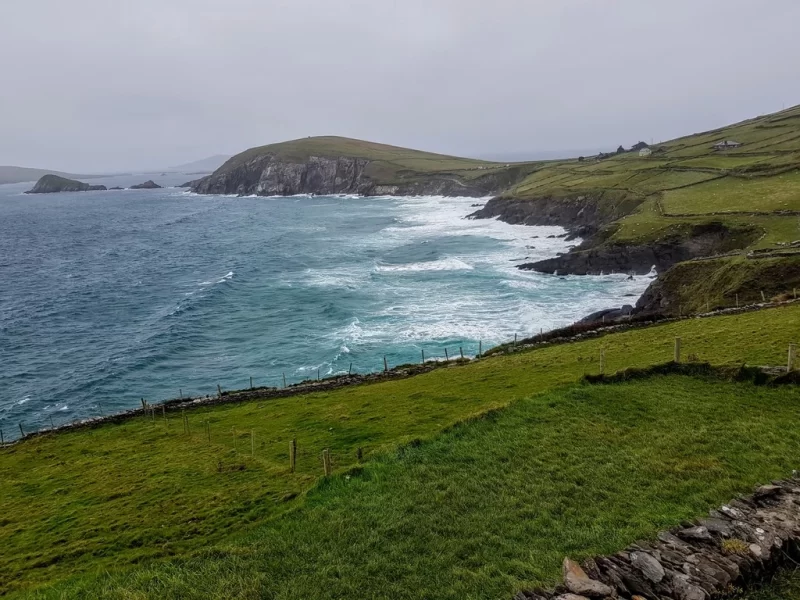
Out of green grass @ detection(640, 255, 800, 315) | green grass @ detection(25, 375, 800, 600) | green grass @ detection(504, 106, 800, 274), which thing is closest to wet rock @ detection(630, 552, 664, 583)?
green grass @ detection(25, 375, 800, 600)

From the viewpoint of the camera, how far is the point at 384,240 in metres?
130

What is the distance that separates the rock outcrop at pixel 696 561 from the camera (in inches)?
489

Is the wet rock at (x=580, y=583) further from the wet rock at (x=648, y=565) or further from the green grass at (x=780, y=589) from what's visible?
the green grass at (x=780, y=589)

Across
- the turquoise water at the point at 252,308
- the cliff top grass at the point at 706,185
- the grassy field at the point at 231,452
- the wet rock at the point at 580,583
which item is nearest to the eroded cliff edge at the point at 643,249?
the cliff top grass at the point at 706,185

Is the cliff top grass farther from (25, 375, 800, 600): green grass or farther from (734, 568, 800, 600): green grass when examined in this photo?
(734, 568, 800, 600): green grass

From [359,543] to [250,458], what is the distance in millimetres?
12709

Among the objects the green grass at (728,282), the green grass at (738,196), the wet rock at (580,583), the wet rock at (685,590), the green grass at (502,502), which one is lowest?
the green grass at (502,502)

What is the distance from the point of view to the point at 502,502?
1858cm

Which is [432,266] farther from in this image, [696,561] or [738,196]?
[696,561]

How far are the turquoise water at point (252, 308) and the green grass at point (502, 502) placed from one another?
31.5m

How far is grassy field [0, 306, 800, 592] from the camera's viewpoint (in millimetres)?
19828

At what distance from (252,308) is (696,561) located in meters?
72.6

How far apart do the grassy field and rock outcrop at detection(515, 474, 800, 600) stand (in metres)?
11.1

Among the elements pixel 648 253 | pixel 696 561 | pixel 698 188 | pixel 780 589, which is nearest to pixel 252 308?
pixel 648 253
